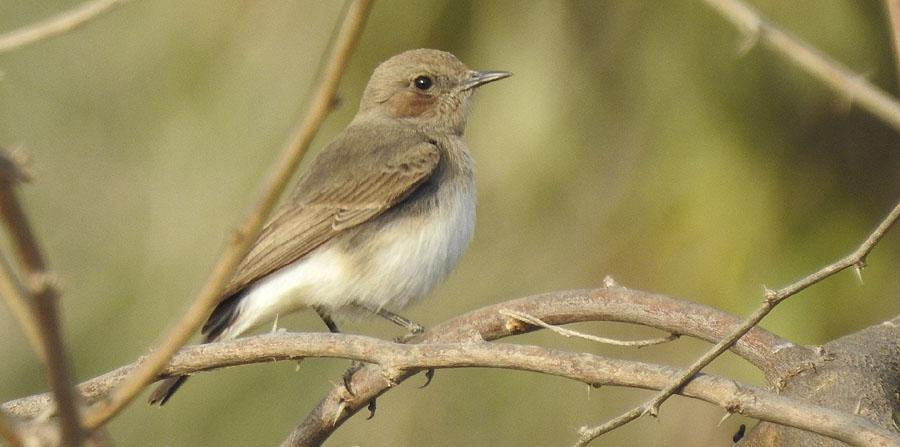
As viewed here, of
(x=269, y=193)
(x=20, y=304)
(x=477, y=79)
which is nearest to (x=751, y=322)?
(x=269, y=193)

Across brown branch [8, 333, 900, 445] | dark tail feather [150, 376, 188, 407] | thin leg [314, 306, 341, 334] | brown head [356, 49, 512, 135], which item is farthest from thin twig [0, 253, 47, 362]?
brown head [356, 49, 512, 135]

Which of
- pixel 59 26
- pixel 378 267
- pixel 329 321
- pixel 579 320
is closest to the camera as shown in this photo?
pixel 59 26

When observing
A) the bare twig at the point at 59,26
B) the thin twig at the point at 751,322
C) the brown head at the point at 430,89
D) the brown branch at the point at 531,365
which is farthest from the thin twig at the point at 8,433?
the brown head at the point at 430,89

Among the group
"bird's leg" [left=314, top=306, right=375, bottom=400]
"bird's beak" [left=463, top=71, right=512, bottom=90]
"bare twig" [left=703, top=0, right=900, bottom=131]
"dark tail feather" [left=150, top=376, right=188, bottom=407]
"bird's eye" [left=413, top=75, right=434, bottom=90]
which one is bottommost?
"dark tail feather" [left=150, top=376, right=188, bottom=407]

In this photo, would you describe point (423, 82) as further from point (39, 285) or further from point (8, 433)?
point (39, 285)

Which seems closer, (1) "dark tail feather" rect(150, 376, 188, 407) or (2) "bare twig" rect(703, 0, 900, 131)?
(2) "bare twig" rect(703, 0, 900, 131)

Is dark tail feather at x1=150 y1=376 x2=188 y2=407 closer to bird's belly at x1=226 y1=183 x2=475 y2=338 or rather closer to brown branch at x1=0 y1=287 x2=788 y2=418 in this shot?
bird's belly at x1=226 y1=183 x2=475 y2=338
